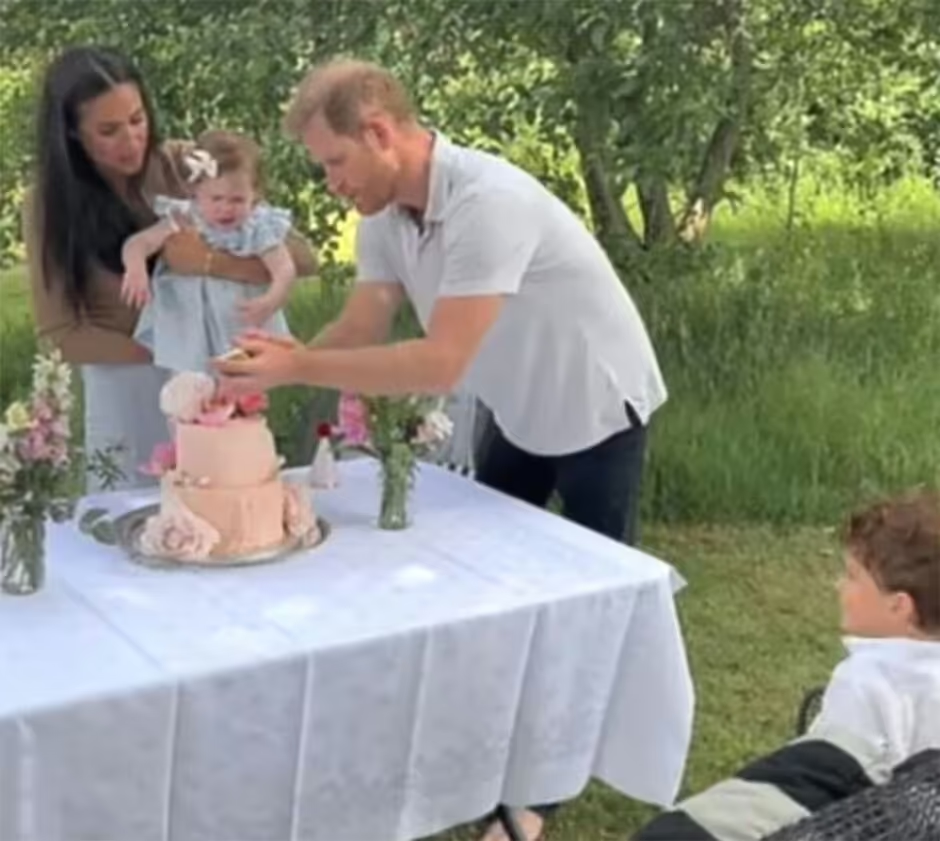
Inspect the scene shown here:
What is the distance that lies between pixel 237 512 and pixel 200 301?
0.88m

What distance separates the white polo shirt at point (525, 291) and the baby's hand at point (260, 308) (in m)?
0.31

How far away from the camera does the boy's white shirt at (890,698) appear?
1815mm

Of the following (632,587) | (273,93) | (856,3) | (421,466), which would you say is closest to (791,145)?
(856,3)

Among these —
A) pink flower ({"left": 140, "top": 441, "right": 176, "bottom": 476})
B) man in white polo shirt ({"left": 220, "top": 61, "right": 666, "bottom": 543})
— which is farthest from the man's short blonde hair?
pink flower ({"left": 140, "top": 441, "right": 176, "bottom": 476})

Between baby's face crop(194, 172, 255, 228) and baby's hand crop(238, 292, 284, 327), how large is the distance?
16 centimetres

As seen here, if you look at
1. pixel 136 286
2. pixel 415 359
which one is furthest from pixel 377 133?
pixel 136 286

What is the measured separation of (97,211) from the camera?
3062 millimetres

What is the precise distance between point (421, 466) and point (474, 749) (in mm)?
662

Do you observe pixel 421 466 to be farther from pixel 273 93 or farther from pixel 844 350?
pixel 844 350

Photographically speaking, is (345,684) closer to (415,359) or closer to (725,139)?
(415,359)

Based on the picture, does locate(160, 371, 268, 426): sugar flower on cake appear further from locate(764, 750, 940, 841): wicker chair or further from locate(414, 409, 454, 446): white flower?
locate(764, 750, 940, 841): wicker chair

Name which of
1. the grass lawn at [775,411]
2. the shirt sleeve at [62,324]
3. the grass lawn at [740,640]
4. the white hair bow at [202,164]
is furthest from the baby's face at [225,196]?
the grass lawn at [740,640]

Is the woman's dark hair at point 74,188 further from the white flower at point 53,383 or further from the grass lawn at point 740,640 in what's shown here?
the grass lawn at point 740,640

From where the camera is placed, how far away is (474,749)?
230 cm
